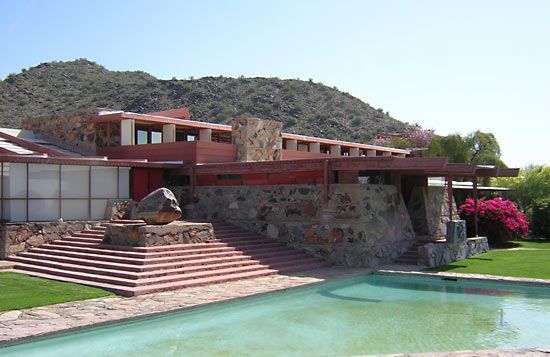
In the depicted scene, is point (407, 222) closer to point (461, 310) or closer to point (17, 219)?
point (461, 310)

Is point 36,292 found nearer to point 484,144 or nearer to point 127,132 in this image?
point 127,132

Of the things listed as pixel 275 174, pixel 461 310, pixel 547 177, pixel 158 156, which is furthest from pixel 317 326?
pixel 547 177

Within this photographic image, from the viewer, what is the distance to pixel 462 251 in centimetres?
2055

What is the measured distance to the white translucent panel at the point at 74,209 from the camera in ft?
63.5

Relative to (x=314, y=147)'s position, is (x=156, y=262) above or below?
below

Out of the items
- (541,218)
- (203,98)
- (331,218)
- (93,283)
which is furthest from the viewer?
(203,98)

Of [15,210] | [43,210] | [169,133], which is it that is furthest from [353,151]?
[15,210]

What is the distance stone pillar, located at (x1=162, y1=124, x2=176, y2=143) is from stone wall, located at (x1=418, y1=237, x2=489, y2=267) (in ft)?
41.4

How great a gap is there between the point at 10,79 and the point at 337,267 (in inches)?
2007

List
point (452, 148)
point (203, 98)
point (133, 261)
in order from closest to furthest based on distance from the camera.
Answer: point (133, 261) < point (452, 148) < point (203, 98)

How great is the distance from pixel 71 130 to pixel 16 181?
909 centimetres

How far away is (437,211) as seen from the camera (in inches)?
948

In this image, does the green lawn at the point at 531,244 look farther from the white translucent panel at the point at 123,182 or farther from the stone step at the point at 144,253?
the white translucent panel at the point at 123,182

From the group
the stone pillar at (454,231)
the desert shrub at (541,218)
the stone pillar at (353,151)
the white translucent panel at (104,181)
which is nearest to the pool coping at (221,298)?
the stone pillar at (454,231)
